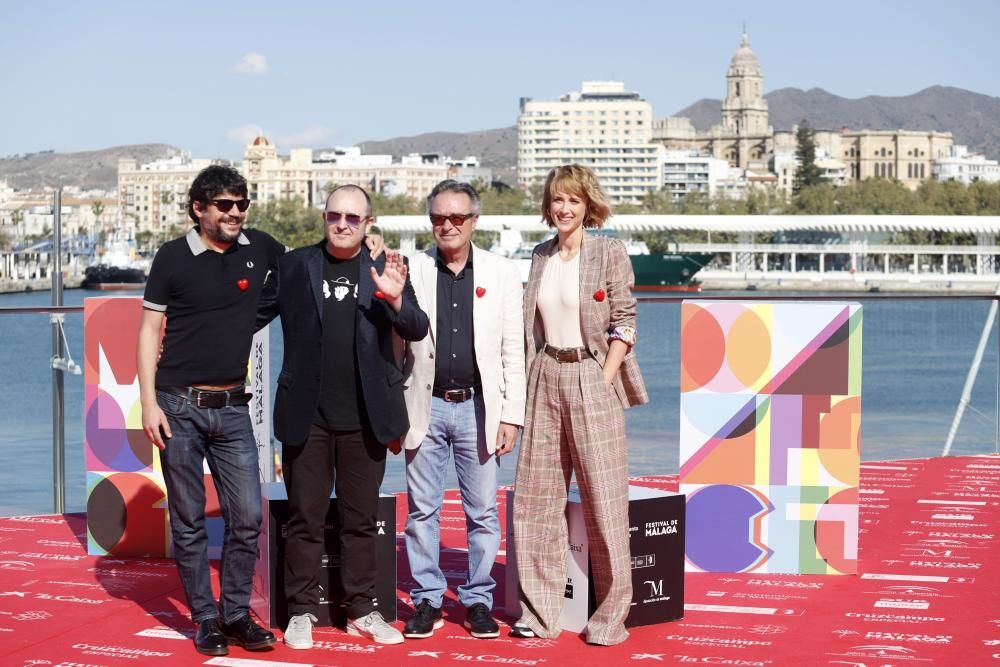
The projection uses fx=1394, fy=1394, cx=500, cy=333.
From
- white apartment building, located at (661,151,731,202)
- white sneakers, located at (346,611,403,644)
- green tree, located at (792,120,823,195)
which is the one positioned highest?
white apartment building, located at (661,151,731,202)

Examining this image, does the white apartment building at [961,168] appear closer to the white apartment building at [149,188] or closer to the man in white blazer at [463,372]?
the white apartment building at [149,188]

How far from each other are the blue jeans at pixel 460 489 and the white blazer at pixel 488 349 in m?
0.04

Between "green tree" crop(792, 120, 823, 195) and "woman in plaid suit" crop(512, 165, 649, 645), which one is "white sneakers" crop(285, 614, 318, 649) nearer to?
"woman in plaid suit" crop(512, 165, 649, 645)

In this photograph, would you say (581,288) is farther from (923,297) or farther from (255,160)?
(255,160)

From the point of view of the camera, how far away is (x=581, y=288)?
3.83 meters

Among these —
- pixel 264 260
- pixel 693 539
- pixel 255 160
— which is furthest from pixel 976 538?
pixel 255 160

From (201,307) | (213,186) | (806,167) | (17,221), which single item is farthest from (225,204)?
(17,221)

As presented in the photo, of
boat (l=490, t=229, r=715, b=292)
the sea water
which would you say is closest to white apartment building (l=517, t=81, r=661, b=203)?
boat (l=490, t=229, r=715, b=292)

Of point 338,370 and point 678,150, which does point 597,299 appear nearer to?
point 338,370

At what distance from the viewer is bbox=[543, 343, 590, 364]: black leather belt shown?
12.6 feet

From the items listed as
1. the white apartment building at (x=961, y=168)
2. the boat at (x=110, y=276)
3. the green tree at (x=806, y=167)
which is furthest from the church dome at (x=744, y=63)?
the boat at (x=110, y=276)

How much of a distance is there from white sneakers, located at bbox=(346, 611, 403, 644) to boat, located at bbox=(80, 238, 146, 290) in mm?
52897

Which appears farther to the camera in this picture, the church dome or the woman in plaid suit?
the church dome

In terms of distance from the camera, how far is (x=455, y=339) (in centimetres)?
384
